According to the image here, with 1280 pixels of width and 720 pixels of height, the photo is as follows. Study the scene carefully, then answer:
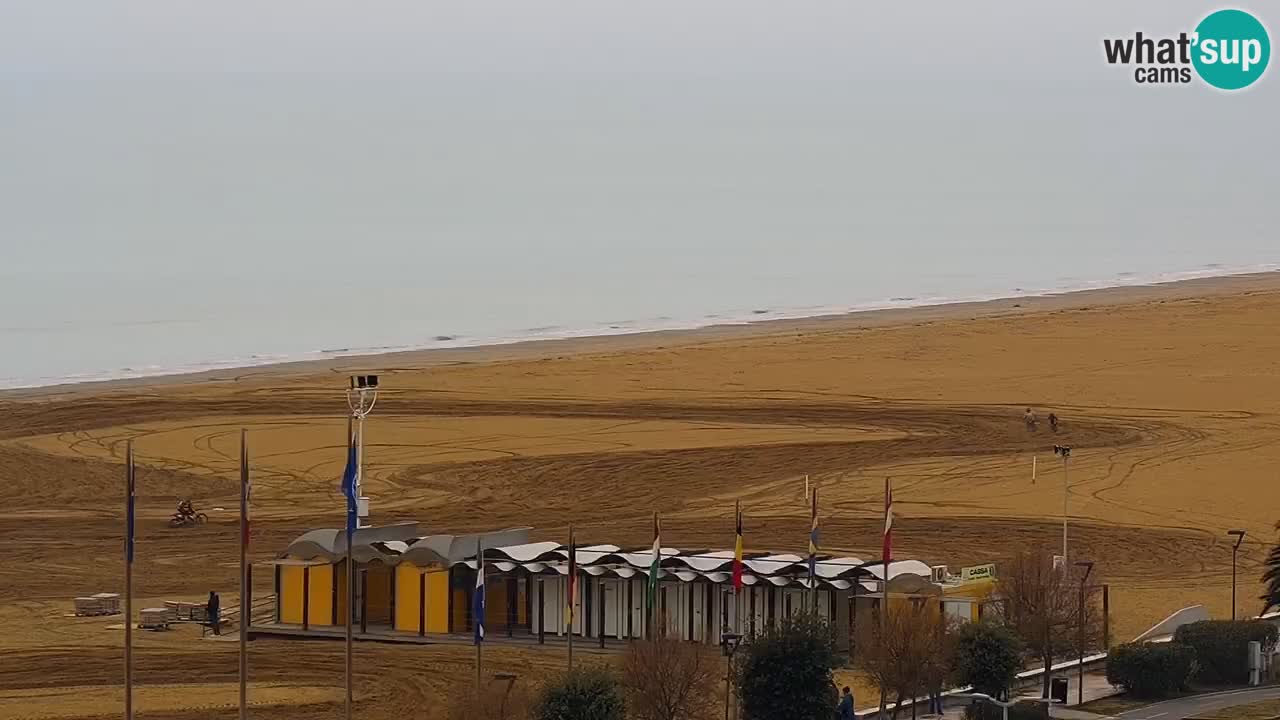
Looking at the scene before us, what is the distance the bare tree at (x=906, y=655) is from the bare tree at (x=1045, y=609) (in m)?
2.56

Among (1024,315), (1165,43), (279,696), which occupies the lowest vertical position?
(279,696)

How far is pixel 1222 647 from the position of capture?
37875mm

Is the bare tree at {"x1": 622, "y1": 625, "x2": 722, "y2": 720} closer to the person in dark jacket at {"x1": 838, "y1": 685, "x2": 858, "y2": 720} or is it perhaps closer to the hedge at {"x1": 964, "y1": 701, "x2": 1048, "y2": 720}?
the person in dark jacket at {"x1": 838, "y1": 685, "x2": 858, "y2": 720}

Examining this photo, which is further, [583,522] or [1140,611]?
[583,522]

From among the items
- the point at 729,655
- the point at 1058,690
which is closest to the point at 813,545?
the point at 729,655

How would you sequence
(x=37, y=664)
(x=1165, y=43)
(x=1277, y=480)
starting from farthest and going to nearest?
1. (x=1165, y=43)
2. (x=1277, y=480)
3. (x=37, y=664)

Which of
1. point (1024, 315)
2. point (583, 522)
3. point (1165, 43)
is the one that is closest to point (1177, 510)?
point (583, 522)

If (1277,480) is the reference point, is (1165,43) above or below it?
above

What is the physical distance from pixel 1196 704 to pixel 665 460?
29.3 meters

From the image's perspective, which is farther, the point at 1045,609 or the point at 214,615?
the point at 214,615

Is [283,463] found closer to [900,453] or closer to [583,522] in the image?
[583,522]

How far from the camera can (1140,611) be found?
4559cm

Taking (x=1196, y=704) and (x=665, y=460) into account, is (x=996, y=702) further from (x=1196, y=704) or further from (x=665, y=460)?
(x=665, y=460)

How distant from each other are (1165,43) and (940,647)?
76.4 m
